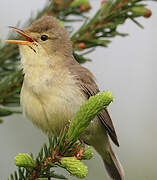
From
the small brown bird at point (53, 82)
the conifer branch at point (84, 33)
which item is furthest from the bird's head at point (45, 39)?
the conifer branch at point (84, 33)

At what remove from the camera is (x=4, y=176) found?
4984 mm

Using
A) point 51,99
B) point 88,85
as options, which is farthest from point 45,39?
point 51,99

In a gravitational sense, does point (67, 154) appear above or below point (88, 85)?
below

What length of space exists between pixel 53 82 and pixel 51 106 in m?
0.22

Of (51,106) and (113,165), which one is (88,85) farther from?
(113,165)

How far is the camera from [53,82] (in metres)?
2.94

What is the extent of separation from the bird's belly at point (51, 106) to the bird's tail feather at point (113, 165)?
3.04 ft

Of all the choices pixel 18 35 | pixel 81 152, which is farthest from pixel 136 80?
pixel 81 152

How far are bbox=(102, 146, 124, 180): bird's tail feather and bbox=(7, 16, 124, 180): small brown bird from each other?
0.96ft

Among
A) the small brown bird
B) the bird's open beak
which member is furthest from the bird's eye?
the bird's open beak

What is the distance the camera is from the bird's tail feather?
367 cm

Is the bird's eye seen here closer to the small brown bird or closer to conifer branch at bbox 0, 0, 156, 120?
the small brown bird

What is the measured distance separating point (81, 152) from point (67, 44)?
144 cm

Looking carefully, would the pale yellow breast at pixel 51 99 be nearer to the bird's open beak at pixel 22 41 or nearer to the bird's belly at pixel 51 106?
the bird's belly at pixel 51 106
